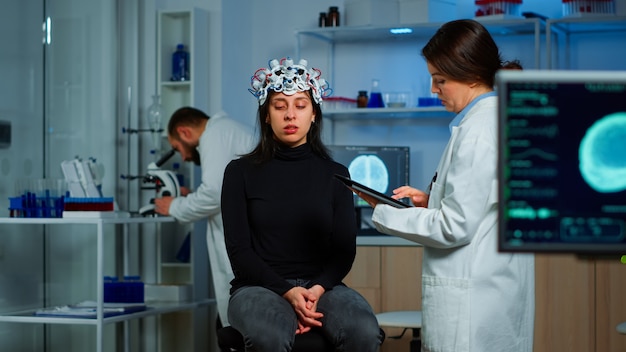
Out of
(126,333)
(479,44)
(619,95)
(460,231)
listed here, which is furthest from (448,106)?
(126,333)

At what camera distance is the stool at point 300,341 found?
238cm

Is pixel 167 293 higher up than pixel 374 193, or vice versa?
pixel 374 193

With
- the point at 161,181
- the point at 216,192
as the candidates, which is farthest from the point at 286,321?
the point at 161,181

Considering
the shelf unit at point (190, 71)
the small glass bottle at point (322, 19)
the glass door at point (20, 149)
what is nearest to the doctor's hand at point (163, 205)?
the shelf unit at point (190, 71)

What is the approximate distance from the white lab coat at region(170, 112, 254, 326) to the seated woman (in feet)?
4.52

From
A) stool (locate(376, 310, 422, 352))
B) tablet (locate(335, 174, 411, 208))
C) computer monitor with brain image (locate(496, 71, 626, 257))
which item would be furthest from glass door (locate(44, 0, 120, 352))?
computer monitor with brain image (locate(496, 71, 626, 257))

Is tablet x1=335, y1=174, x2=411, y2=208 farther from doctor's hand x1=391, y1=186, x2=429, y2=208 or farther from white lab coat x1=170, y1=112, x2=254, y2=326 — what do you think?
white lab coat x1=170, y1=112, x2=254, y2=326

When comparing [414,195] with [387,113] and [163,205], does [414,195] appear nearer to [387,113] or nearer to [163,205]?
[163,205]

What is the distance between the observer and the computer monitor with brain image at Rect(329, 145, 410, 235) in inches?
177

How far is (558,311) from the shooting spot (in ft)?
12.8

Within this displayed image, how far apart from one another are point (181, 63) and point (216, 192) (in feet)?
3.27

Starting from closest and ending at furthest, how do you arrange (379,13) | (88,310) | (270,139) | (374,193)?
(374,193) < (270,139) < (88,310) < (379,13)

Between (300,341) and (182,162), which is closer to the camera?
(300,341)

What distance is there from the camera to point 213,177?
4.05m
